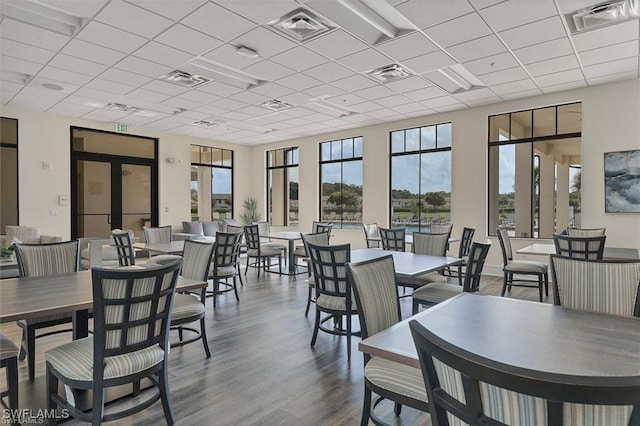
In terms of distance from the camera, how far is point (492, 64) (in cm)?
516

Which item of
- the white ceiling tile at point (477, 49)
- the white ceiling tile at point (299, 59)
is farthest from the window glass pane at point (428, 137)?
the white ceiling tile at point (299, 59)

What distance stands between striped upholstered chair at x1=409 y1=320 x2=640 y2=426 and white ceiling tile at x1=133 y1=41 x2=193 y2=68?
475cm

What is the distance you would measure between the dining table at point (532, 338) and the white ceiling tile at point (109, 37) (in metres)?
4.35

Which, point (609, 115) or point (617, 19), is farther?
point (609, 115)

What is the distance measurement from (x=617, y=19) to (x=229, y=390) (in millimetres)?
5241

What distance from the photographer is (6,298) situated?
87.7 inches

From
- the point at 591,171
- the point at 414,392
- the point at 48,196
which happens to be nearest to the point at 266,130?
the point at 48,196

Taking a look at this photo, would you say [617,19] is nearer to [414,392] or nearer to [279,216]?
[414,392]

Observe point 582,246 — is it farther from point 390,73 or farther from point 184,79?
point 184,79

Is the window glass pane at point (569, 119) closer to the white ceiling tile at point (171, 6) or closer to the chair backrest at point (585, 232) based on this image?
the chair backrest at point (585, 232)

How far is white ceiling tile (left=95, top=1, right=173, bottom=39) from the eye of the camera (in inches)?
145

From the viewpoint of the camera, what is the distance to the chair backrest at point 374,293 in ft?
6.85

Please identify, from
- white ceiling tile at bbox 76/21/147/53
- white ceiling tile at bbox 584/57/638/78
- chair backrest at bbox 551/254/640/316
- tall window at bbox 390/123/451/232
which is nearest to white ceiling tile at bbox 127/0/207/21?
white ceiling tile at bbox 76/21/147/53

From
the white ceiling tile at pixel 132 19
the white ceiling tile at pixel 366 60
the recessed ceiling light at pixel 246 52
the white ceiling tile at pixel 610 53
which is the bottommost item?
the recessed ceiling light at pixel 246 52
